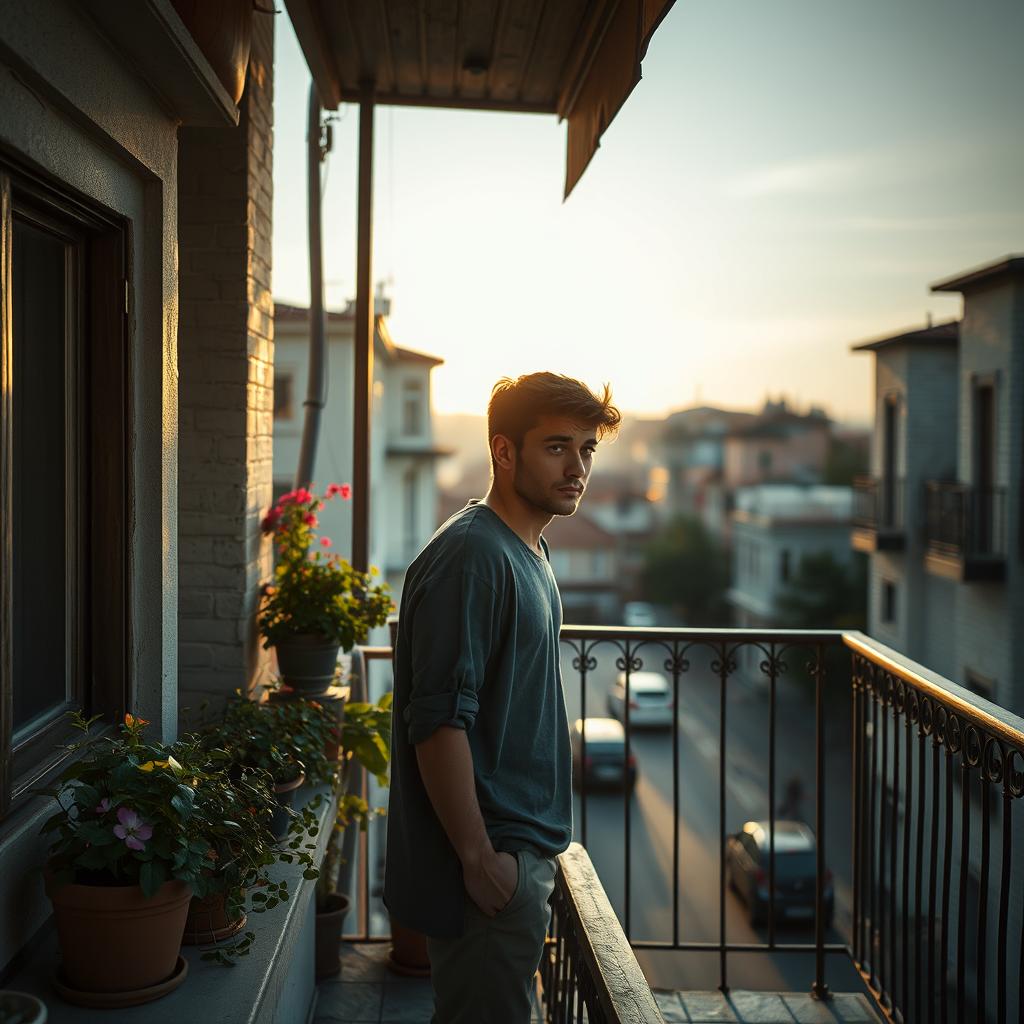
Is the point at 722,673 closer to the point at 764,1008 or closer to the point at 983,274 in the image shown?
the point at 764,1008

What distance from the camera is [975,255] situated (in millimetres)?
43250

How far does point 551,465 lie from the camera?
196 centimetres

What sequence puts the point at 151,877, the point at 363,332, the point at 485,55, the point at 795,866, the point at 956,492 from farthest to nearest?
the point at 795,866, the point at 956,492, the point at 363,332, the point at 485,55, the point at 151,877

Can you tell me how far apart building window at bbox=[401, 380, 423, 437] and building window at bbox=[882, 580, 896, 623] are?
1049 cm

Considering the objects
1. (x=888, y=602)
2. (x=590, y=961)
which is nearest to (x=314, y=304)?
(x=590, y=961)

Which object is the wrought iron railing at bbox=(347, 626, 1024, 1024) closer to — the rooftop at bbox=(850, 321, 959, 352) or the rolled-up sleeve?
the rolled-up sleeve

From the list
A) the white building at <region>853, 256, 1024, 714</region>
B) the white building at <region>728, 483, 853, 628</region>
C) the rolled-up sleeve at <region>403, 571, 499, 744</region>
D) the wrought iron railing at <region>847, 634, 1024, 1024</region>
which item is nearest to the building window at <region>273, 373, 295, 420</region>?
the white building at <region>853, 256, 1024, 714</region>

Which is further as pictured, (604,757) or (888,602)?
(604,757)

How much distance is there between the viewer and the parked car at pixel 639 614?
45.2m

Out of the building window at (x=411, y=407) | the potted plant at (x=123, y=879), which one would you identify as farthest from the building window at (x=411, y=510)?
the potted plant at (x=123, y=879)

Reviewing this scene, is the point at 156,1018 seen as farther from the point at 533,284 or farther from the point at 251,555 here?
the point at 533,284

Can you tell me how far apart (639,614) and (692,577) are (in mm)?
5176

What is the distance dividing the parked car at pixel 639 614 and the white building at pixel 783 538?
4.84 m

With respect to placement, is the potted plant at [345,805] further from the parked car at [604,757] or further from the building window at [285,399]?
the parked car at [604,757]
